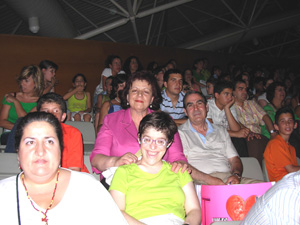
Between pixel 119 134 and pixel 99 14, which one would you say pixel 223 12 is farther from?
pixel 119 134

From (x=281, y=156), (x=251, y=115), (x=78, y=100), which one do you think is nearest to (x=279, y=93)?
(x=251, y=115)

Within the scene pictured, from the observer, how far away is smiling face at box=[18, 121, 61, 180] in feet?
4.61

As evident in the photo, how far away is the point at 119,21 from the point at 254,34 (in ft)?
20.7

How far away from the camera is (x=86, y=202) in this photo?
143 cm

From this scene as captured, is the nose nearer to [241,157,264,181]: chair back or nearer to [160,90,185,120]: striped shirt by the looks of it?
[241,157,264,181]: chair back

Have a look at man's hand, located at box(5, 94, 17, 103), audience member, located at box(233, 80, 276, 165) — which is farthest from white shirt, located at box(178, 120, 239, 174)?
man's hand, located at box(5, 94, 17, 103)

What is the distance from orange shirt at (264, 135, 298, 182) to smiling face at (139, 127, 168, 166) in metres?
1.44

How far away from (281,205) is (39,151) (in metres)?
1.03

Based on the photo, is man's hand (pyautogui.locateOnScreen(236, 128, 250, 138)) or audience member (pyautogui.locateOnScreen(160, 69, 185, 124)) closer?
man's hand (pyautogui.locateOnScreen(236, 128, 250, 138))

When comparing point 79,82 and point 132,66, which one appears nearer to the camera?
point 79,82

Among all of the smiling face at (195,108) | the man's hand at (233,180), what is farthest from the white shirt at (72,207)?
the smiling face at (195,108)

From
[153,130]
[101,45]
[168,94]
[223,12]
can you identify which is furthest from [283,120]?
[223,12]

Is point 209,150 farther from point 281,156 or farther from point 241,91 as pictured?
point 241,91

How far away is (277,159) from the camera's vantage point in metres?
2.95
